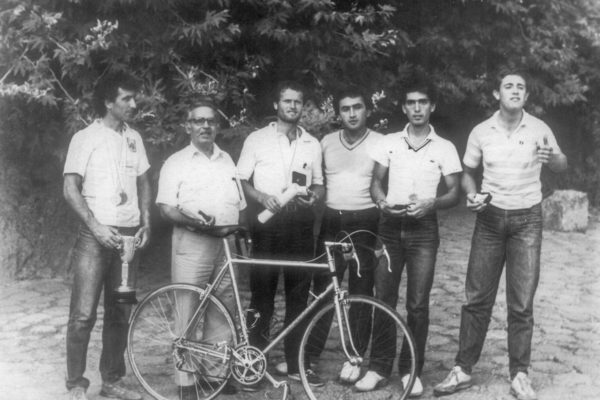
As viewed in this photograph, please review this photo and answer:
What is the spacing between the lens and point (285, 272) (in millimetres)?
4887

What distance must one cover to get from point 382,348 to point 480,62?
21.6 feet

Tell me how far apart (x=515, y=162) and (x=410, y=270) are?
3.18 feet

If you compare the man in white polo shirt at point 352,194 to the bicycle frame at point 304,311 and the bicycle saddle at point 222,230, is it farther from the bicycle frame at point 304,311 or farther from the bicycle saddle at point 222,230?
the bicycle saddle at point 222,230

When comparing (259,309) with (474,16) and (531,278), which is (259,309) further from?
(474,16)

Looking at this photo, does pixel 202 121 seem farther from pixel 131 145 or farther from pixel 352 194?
pixel 352 194

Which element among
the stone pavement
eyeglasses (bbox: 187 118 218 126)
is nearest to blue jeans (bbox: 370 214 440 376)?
the stone pavement

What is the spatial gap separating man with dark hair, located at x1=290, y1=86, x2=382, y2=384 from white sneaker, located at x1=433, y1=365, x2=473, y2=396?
1.82 feet

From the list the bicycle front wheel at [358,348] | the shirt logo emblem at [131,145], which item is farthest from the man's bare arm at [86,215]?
the bicycle front wheel at [358,348]

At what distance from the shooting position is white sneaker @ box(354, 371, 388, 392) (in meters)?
4.77

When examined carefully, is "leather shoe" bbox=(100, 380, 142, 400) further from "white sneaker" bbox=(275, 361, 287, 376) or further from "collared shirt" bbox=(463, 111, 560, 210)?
"collared shirt" bbox=(463, 111, 560, 210)

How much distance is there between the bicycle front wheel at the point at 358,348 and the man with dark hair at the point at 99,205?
125 cm

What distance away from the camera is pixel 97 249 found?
445cm

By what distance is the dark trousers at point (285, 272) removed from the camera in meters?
4.82

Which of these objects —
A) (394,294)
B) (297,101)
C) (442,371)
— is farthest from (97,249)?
(442,371)
